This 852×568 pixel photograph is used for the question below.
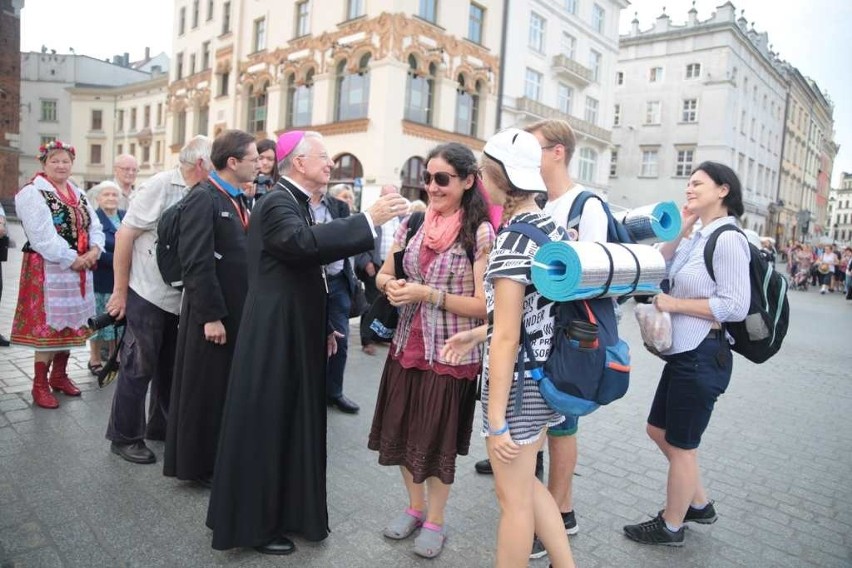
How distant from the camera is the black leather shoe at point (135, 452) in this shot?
3.68 metres

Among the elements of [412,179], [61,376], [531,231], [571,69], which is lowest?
[61,376]

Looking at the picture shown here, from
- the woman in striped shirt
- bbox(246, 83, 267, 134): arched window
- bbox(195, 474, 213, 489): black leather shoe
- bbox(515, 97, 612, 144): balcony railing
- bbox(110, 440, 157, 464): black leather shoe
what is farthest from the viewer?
bbox(246, 83, 267, 134): arched window

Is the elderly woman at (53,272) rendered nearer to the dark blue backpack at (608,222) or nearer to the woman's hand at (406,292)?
the woman's hand at (406,292)

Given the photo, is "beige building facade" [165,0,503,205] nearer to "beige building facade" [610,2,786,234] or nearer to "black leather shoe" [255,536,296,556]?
"black leather shoe" [255,536,296,556]

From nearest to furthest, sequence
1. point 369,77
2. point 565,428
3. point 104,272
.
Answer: point 565,428 → point 104,272 → point 369,77

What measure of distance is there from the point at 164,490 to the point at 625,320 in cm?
1088

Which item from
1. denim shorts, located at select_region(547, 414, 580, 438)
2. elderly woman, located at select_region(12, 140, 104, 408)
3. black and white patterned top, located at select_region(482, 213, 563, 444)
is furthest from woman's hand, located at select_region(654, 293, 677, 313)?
elderly woman, located at select_region(12, 140, 104, 408)

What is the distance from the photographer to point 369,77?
2297 cm

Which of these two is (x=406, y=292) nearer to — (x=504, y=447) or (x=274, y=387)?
(x=274, y=387)

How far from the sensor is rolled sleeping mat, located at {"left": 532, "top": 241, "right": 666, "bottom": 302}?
1925 mm

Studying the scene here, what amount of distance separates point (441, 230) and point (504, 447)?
116 centimetres

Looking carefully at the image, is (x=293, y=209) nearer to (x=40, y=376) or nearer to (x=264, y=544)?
(x=264, y=544)

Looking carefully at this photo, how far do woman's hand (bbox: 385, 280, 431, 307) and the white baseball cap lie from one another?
0.74 m

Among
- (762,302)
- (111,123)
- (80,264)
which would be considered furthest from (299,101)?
(111,123)
